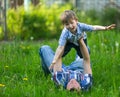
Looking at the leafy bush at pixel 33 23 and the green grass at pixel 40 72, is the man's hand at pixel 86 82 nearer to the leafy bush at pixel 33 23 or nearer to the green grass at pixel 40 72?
the green grass at pixel 40 72

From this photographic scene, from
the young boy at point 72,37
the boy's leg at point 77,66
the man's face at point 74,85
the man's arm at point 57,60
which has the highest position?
the young boy at point 72,37

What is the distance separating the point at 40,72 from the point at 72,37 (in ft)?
3.27

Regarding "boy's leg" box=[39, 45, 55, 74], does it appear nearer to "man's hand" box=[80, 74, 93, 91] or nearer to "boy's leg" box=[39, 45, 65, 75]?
"boy's leg" box=[39, 45, 65, 75]

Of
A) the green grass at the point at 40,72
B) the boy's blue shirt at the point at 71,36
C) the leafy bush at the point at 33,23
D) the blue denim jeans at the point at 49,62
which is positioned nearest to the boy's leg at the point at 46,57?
the blue denim jeans at the point at 49,62

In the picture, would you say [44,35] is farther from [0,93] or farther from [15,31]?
[0,93]

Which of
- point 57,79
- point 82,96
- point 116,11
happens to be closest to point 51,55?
point 57,79

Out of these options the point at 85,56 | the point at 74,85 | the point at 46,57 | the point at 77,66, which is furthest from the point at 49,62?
the point at 74,85

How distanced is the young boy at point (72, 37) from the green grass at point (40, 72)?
0.92 ft

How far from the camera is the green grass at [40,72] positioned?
5070mm

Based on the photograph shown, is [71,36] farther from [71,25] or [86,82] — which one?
[86,82]

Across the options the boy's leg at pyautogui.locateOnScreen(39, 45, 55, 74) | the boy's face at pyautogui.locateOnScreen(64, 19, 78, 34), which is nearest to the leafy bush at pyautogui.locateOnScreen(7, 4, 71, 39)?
the boy's leg at pyautogui.locateOnScreen(39, 45, 55, 74)

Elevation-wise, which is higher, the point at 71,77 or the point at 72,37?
the point at 72,37

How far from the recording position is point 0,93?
4902mm

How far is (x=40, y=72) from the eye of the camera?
603 centimetres
